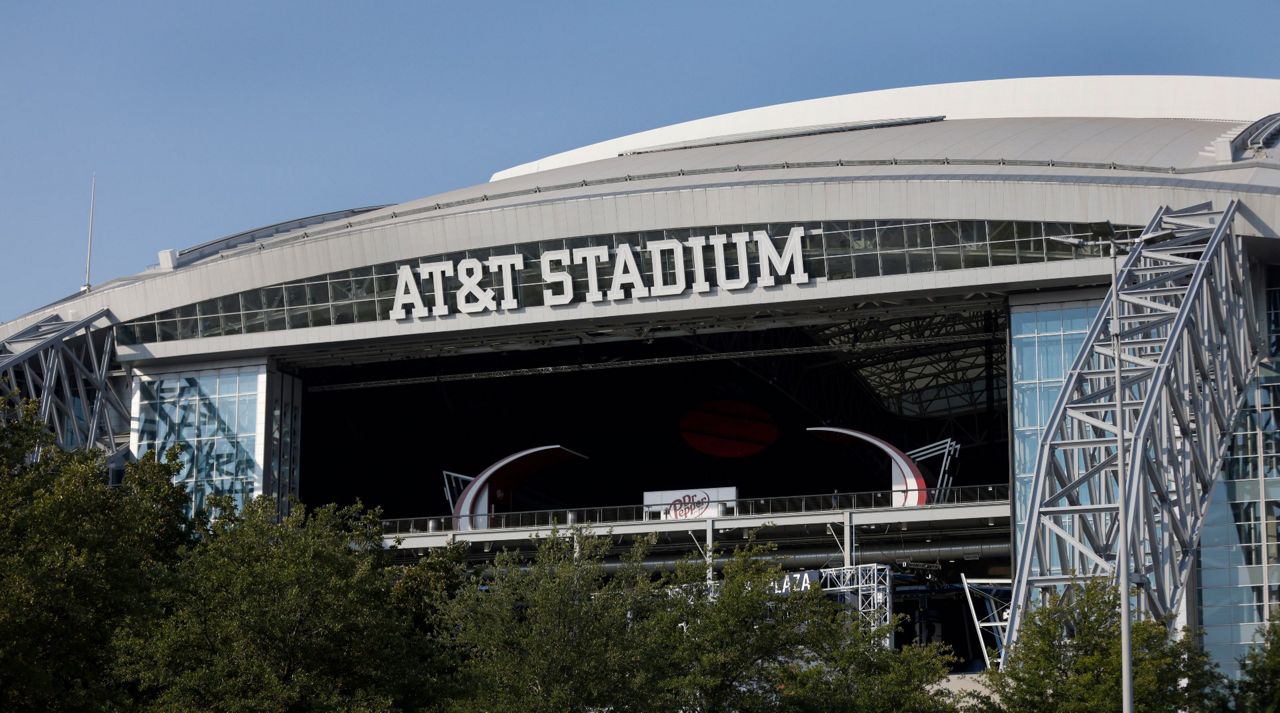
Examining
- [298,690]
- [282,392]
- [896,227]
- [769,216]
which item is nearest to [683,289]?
[769,216]

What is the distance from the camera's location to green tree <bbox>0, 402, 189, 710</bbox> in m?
38.3

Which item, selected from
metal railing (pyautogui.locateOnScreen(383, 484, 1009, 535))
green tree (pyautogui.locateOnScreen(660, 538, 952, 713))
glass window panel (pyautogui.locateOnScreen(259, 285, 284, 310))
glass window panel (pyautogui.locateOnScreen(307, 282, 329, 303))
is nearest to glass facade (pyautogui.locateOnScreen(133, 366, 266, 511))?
glass window panel (pyautogui.locateOnScreen(259, 285, 284, 310))

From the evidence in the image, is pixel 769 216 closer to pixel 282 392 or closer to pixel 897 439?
pixel 282 392

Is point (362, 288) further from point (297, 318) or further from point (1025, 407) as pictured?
point (1025, 407)

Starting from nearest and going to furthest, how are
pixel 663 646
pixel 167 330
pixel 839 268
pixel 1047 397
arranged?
pixel 663 646 < pixel 1047 397 < pixel 839 268 < pixel 167 330

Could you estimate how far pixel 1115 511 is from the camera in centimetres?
4872

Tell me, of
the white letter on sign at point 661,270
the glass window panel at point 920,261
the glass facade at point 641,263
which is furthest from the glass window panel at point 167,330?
the glass window panel at point 920,261

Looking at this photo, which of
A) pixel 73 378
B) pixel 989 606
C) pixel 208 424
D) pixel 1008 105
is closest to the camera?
pixel 989 606

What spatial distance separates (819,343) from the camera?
8806 cm

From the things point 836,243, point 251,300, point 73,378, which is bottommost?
point 73,378

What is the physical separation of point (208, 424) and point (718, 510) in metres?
23.1

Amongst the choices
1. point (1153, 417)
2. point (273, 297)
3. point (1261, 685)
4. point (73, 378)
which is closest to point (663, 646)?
point (1153, 417)

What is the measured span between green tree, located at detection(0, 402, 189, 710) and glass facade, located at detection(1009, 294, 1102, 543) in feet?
107

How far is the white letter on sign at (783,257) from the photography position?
69.1 meters
